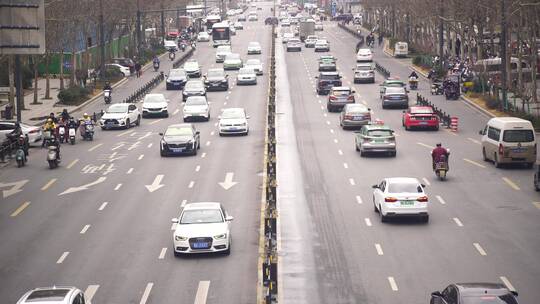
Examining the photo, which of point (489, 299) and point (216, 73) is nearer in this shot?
point (489, 299)

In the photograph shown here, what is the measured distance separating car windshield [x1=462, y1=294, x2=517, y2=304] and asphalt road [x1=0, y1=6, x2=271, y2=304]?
7.28 meters

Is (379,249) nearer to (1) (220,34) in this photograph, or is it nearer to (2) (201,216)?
(2) (201,216)

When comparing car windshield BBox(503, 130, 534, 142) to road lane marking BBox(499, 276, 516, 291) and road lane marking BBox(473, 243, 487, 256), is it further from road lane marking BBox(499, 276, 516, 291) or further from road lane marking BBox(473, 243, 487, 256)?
road lane marking BBox(499, 276, 516, 291)

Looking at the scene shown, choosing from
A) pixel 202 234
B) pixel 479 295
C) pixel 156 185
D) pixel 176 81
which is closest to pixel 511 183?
pixel 156 185

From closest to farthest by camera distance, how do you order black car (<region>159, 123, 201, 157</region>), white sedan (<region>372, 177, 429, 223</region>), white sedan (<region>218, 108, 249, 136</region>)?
white sedan (<region>372, 177, 429, 223</region>) < black car (<region>159, 123, 201, 157</region>) < white sedan (<region>218, 108, 249, 136</region>)

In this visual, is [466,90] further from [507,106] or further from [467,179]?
[467,179]

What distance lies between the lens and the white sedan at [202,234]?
1278 inches

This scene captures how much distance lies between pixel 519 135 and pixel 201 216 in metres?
18.7

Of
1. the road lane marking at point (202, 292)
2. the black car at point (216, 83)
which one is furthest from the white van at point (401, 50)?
the road lane marking at point (202, 292)

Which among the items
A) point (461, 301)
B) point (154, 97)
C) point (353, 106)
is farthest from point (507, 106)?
point (461, 301)

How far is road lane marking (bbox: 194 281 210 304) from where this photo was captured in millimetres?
28172

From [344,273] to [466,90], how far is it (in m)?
53.2

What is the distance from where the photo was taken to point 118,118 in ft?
217

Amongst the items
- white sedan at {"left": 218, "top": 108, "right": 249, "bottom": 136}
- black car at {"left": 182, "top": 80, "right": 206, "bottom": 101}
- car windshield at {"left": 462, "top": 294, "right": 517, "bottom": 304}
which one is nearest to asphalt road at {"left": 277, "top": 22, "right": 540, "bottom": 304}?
white sedan at {"left": 218, "top": 108, "right": 249, "bottom": 136}
